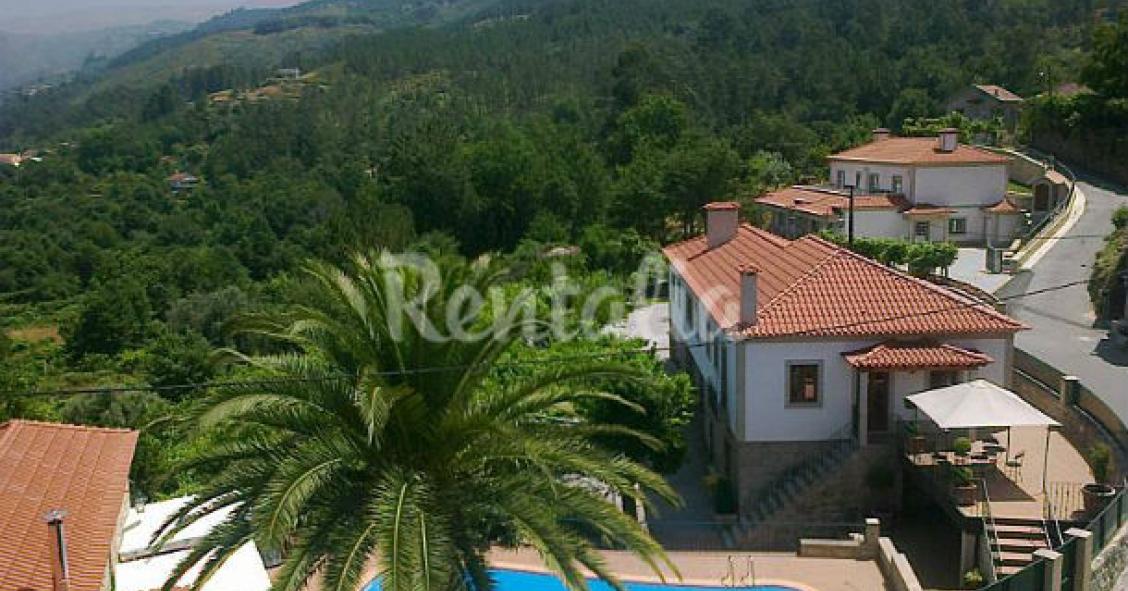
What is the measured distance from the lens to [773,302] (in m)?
21.1

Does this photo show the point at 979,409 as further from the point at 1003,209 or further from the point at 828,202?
the point at 1003,209

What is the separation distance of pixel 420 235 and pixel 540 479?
4882 cm

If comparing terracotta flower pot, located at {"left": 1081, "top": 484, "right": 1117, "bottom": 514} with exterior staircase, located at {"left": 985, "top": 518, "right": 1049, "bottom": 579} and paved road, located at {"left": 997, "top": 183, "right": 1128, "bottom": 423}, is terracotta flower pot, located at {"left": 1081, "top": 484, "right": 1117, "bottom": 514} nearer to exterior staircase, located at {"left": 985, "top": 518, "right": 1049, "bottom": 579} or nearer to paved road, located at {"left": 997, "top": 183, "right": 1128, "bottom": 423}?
exterior staircase, located at {"left": 985, "top": 518, "right": 1049, "bottom": 579}

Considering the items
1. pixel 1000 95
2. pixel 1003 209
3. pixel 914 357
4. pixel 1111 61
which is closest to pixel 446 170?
pixel 1003 209

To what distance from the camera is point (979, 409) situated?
17.7m

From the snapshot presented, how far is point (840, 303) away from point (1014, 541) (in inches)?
248

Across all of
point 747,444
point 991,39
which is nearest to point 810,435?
point 747,444

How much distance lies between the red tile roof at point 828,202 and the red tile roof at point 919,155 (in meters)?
1.86

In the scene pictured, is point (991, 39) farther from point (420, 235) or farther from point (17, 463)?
point (17, 463)

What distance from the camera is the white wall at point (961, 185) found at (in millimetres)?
43781

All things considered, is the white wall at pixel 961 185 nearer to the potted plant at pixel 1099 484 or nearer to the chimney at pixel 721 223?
the chimney at pixel 721 223

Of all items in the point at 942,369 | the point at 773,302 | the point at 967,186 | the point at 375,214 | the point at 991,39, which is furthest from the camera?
the point at 991,39

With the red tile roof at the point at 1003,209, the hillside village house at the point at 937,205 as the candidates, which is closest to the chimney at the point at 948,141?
the hillside village house at the point at 937,205

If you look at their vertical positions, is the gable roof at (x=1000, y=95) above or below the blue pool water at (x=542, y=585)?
above
